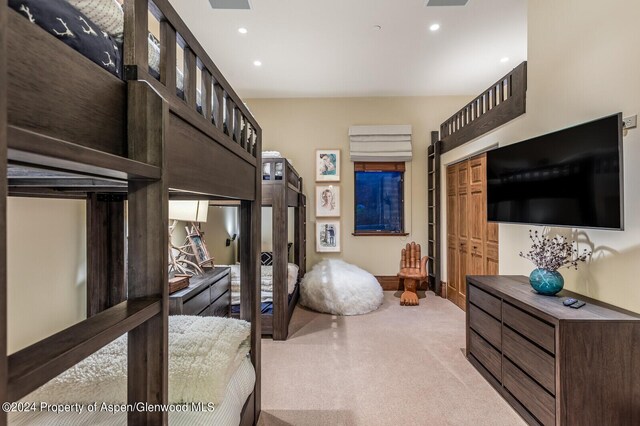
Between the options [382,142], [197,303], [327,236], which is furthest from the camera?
[327,236]

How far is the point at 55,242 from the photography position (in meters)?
1.91

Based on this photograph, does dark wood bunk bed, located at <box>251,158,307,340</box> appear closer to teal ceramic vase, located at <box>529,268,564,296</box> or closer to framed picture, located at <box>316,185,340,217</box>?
framed picture, located at <box>316,185,340,217</box>

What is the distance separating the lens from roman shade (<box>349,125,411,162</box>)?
4855 mm

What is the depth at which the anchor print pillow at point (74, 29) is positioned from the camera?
0.51 m

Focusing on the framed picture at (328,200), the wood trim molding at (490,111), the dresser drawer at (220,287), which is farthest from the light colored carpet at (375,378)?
the wood trim molding at (490,111)

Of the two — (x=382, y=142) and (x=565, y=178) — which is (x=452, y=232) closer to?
(x=382, y=142)

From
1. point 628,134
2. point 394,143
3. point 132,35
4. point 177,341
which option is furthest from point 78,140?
point 394,143

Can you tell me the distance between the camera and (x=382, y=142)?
4875 mm

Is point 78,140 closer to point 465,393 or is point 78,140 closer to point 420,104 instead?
point 465,393

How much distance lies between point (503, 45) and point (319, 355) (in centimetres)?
386

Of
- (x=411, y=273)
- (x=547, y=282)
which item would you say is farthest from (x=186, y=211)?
(x=411, y=273)

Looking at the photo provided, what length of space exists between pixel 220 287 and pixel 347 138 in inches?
126

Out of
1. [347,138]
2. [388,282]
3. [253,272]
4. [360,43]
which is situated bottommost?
[388,282]

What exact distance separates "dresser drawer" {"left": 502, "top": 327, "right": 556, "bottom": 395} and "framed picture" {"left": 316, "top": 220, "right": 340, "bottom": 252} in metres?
3.10
